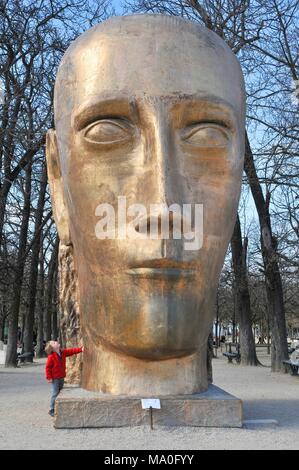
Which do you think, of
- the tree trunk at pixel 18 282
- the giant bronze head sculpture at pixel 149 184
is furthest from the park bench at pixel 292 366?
the giant bronze head sculpture at pixel 149 184

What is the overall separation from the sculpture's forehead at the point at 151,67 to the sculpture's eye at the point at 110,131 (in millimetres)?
298

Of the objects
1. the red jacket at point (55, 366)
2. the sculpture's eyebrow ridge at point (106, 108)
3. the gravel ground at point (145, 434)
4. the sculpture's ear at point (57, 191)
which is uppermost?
the sculpture's eyebrow ridge at point (106, 108)

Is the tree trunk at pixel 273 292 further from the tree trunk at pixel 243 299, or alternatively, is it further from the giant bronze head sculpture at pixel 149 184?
the giant bronze head sculpture at pixel 149 184

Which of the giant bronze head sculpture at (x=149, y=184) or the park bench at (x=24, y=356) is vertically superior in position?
the giant bronze head sculpture at (x=149, y=184)

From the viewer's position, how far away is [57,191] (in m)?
7.01

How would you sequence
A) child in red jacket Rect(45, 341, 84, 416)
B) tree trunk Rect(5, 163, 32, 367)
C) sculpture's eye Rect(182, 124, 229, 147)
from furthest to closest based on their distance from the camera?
tree trunk Rect(5, 163, 32, 367), child in red jacket Rect(45, 341, 84, 416), sculpture's eye Rect(182, 124, 229, 147)

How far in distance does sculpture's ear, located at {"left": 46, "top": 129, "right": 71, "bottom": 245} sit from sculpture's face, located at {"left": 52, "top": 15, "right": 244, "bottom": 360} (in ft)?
2.19

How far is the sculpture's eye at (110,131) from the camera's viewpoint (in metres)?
5.93

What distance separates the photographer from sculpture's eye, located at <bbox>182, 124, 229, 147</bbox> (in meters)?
6.00

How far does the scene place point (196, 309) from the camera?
232 inches

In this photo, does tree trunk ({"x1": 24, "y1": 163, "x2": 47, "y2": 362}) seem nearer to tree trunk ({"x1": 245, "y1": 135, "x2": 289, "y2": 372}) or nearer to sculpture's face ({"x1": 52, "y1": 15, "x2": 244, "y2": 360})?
tree trunk ({"x1": 245, "y1": 135, "x2": 289, "y2": 372})

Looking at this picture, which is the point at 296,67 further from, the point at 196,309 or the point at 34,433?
the point at 34,433

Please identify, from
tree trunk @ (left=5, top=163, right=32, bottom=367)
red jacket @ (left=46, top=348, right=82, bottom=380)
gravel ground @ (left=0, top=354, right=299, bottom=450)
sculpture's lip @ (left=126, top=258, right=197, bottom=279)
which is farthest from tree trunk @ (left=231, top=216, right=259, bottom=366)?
sculpture's lip @ (left=126, top=258, right=197, bottom=279)
